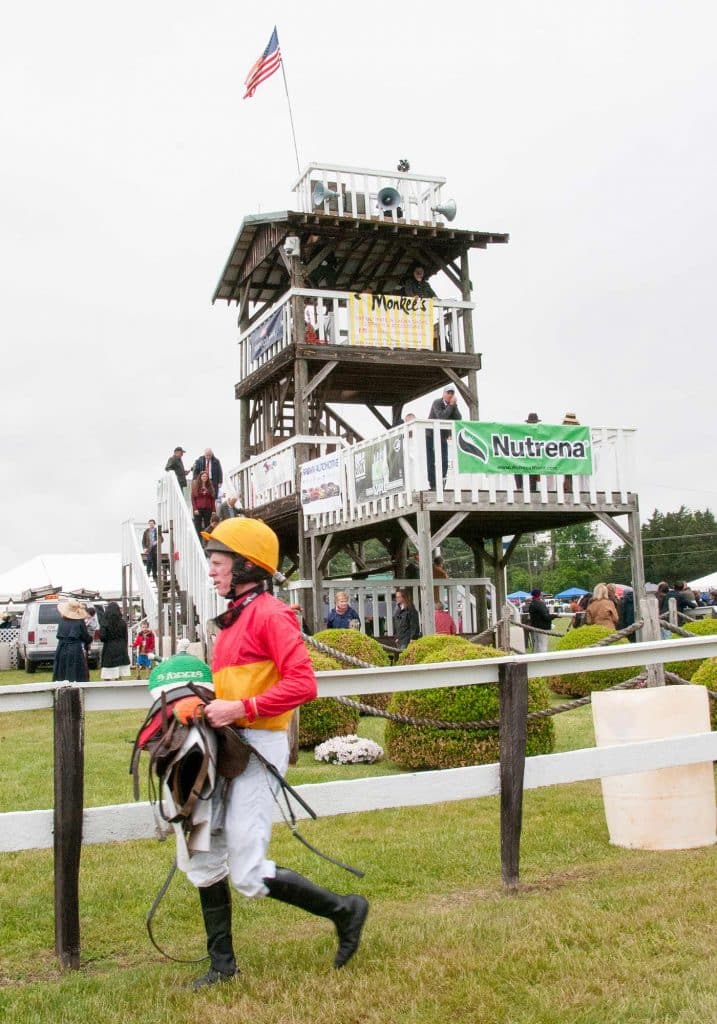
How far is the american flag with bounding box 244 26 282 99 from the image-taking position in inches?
924

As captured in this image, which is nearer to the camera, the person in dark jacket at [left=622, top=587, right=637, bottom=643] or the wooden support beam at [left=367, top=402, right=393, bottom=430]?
the person in dark jacket at [left=622, top=587, right=637, bottom=643]

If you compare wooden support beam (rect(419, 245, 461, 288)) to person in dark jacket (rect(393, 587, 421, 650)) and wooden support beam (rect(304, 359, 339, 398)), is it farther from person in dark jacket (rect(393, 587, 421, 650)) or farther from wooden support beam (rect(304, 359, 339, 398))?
person in dark jacket (rect(393, 587, 421, 650))

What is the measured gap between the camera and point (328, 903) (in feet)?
12.7

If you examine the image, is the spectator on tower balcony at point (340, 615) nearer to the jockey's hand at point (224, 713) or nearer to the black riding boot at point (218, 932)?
the black riding boot at point (218, 932)

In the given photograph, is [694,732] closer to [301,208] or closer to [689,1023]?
[689,1023]

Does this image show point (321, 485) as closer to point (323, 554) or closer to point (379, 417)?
point (323, 554)

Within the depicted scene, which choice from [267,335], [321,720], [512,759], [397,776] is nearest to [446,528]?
[321,720]

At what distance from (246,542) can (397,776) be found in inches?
57.6

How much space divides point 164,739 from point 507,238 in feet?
67.6

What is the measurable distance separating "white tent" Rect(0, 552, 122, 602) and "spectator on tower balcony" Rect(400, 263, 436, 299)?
14430 millimetres

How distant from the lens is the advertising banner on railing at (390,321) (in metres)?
21.6

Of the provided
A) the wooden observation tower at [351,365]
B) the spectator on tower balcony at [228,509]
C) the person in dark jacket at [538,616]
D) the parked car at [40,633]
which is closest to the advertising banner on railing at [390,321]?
the wooden observation tower at [351,365]

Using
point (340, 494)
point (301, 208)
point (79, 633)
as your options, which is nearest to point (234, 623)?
point (79, 633)

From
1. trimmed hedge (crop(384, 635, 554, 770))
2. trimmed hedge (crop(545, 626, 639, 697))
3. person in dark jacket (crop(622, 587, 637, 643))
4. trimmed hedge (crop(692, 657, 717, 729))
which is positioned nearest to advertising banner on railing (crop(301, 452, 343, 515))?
person in dark jacket (crop(622, 587, 637, 643))
